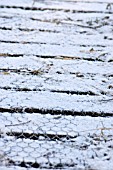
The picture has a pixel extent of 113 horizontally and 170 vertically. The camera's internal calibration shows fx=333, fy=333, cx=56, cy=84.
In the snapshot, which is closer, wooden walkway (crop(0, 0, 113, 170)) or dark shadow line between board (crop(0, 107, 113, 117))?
wooden walkway (crop(0, 0, 113, 170))

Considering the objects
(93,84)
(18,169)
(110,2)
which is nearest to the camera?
(18,169)

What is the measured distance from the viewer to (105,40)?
1.96 meters

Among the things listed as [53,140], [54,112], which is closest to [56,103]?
[54,112]

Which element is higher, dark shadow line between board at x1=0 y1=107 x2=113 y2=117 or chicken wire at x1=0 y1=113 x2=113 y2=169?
dark shadow line between board at x1=0 y1=107 x2=113 y2=117

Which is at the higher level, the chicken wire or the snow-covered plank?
the snow-covered plank

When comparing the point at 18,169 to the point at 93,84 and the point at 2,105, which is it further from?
the point at 93,84

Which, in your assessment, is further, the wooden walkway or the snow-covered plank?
the snow-covered plank

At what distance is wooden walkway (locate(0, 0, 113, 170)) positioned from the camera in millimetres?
1004

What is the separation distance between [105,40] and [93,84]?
607mm

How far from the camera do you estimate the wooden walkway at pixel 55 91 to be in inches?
39.5

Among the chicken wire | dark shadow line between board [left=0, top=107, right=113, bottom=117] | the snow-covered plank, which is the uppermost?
the snow-covered plank

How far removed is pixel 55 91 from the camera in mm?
1358

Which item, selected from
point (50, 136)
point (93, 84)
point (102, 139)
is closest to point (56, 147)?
point (50, 136)

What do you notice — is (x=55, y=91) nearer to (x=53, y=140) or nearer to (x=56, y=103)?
(x=56, y=103)
